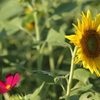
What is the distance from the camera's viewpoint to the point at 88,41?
127 centimetres

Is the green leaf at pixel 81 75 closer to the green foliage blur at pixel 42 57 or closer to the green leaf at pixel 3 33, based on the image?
the green foliage blur at pixel 42 57

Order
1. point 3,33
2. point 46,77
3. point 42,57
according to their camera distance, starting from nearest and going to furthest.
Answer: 1. point 46,77
2. point 3,33
3. point 42,57

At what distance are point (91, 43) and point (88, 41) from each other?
30mm

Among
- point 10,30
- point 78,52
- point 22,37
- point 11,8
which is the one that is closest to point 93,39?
point 78,52

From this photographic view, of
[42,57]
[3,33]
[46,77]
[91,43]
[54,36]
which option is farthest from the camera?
[42,57]

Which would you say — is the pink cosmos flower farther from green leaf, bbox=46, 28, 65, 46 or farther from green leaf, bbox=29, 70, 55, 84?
green leaf, bbox=46, 28, 65, 46


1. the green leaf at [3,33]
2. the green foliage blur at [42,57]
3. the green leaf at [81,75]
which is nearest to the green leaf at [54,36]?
the green foliage blur at [42,57]

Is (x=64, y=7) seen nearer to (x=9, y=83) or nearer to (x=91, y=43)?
(x=91, y=43)

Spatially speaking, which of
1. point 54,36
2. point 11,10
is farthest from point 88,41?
point 11,10

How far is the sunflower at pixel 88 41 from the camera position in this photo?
1.15 meters

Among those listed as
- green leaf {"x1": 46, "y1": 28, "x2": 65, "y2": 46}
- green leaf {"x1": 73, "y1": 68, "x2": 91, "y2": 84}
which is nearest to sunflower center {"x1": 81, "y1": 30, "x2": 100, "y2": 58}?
green leaf {"x1": 73, "y1": 68, "x2": 91, "y2": 84}

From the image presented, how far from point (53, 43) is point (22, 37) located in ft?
4.07

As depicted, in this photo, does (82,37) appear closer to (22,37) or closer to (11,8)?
(11,8)

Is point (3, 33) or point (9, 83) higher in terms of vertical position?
point (3, 33)
